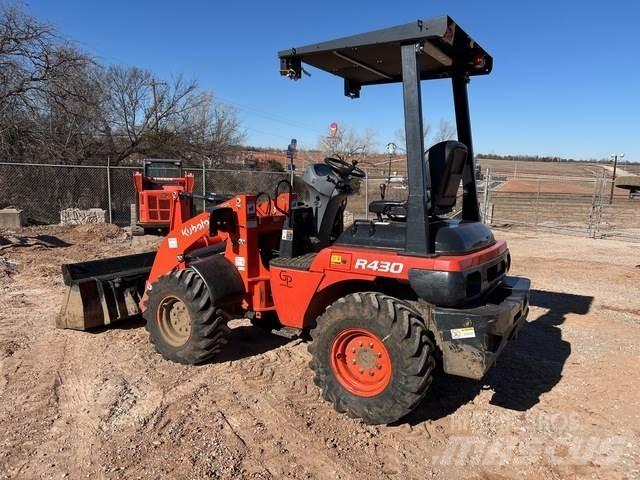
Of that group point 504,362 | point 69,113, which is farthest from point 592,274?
point 69,113

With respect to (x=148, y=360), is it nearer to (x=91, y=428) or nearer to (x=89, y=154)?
(x=91, y=428)

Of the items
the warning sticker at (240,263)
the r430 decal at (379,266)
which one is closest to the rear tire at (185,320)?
the warning sticker at (240,263)

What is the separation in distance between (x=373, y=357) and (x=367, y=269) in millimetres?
627

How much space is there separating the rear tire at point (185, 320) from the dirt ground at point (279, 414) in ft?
0.55

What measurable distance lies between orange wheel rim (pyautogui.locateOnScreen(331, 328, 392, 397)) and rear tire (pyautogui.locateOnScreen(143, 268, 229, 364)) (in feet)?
4.17

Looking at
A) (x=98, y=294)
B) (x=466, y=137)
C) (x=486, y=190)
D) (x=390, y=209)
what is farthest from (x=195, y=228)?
(x=486, y=190)

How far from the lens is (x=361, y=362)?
3703mm

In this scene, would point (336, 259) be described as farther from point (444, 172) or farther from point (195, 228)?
point (195, 228)

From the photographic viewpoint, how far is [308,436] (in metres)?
3.52

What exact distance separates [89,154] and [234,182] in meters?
5.73

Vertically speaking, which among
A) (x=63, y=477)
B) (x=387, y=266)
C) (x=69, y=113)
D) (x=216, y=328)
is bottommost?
(x=63, y=477)

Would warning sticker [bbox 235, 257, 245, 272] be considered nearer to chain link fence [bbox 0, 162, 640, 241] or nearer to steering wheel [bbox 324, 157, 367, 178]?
steering wheel [bbox 324, 157, 367, 178]

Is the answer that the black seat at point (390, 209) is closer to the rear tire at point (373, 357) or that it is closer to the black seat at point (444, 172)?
the black seat at point (444, 172)

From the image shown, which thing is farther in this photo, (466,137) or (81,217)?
(81,217)
